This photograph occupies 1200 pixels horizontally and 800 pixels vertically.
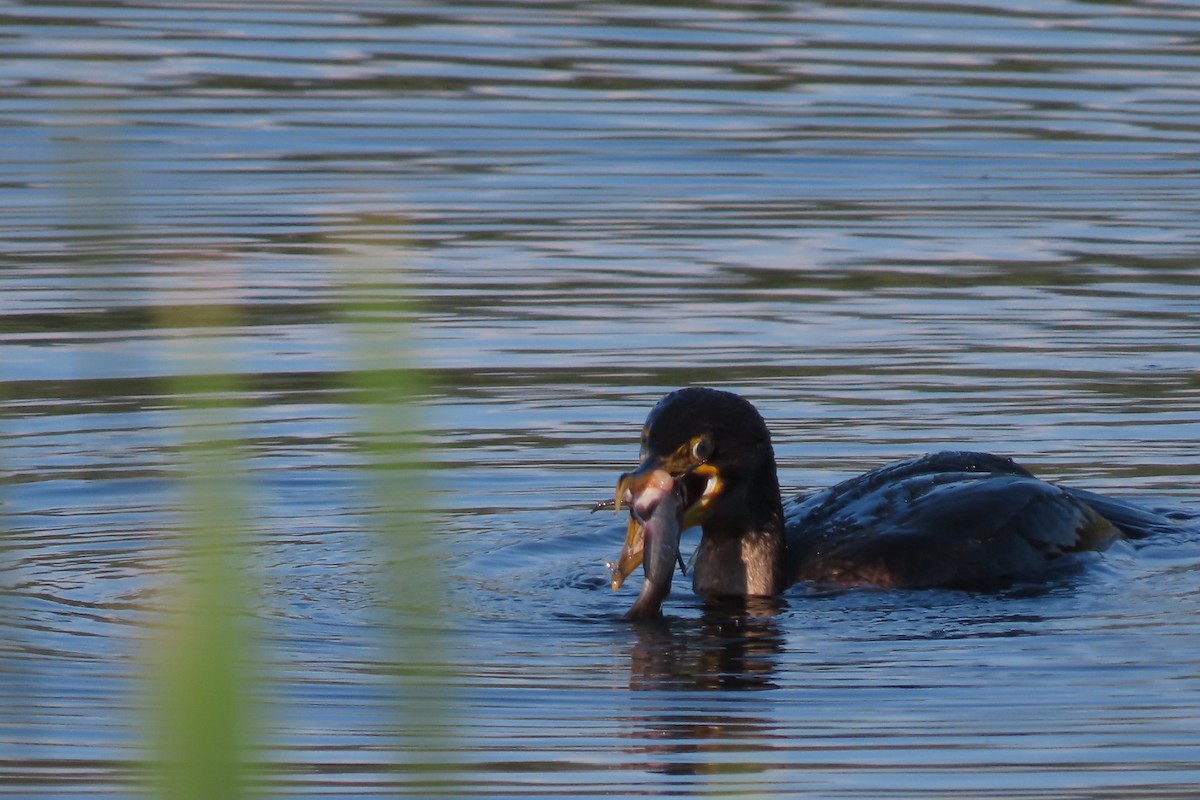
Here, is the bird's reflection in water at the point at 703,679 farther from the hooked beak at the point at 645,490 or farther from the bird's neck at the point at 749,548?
the hooked beak at the point at 645,490

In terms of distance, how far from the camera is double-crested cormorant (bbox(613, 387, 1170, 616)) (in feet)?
22.0

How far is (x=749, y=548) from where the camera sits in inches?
283

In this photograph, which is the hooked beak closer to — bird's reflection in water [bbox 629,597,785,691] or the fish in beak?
the fish in beak

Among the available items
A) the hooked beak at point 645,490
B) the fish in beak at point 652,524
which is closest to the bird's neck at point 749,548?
the hooked beak at point 645,490

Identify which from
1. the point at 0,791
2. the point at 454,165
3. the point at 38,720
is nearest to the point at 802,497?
the point at 38,720

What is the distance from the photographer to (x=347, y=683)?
5902 mm

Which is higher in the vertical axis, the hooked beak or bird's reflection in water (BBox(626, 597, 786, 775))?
the hooked beak

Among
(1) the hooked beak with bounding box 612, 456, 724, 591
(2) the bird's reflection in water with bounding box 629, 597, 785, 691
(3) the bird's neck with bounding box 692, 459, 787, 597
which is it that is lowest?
(2) the bird's reflection in water with bounding box 629, 597, 785, 691

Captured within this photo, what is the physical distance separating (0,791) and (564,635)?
2232 mm

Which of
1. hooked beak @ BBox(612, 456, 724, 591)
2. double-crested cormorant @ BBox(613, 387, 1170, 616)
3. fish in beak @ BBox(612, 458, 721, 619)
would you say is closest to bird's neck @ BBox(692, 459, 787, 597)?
double-crested cormorant @ BBox(613, 387, 1170, 616)

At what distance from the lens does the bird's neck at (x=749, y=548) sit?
711 centimetres

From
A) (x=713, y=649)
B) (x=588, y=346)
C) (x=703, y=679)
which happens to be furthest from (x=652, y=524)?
(x=588, y=346)

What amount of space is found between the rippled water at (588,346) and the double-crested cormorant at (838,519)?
0.14 metres

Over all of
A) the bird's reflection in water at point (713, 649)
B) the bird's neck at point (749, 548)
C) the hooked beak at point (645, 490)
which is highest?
the hooked beak at point (645, 490)
